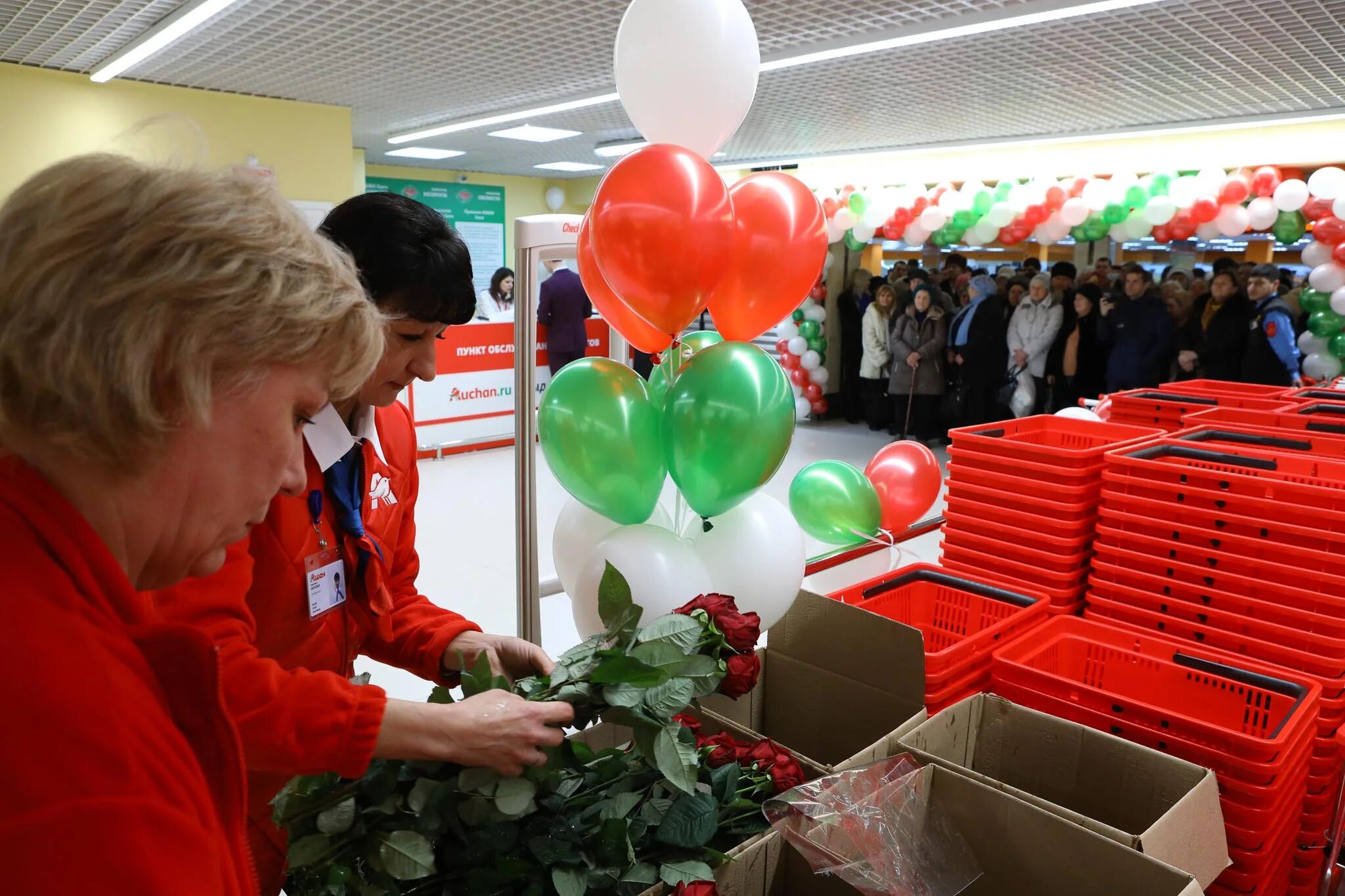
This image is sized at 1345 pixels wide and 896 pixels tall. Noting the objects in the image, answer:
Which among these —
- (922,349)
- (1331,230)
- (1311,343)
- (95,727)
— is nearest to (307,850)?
(95,727)

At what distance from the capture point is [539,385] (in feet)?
27.3

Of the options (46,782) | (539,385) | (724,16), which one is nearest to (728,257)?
(724,16)

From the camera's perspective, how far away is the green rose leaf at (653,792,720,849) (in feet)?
3.97

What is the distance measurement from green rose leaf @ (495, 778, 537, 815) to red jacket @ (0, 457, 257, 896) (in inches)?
17.6

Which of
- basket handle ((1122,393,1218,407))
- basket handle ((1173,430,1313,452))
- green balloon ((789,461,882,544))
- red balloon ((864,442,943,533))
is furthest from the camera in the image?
red balloon ((864,442,943,533))

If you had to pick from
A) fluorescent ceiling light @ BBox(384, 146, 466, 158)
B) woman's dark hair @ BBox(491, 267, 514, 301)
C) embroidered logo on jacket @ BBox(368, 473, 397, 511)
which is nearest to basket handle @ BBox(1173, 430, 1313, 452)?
embroidered logo on jacket @ BBox(368, 473, 397, 511)

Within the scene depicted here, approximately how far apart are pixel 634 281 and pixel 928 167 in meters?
9.86

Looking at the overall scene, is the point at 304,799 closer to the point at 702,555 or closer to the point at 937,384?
the point at 702,555

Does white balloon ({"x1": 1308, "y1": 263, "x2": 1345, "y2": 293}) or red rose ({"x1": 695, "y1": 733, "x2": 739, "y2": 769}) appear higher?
white balloon ({"x1": 1308, "y1": 263, "x2": 1345, "y2": 293})

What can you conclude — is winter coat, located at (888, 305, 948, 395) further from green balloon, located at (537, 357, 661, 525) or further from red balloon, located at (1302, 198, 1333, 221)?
green balloon, located at (537, 357, 661, 525)

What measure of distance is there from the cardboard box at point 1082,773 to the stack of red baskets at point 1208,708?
90 millimetres

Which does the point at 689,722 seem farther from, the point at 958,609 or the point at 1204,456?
the point at 1204,456

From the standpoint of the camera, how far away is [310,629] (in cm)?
Result: 138

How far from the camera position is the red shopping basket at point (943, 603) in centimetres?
219
